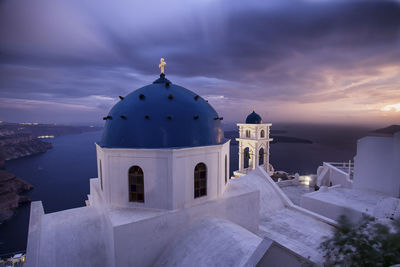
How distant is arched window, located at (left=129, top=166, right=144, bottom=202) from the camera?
783cm

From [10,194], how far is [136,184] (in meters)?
57.2

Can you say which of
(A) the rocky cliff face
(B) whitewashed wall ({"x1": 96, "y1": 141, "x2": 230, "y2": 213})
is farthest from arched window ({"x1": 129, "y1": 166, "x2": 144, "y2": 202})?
(A) the rocky cliff face

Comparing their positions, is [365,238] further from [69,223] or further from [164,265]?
[69,223]

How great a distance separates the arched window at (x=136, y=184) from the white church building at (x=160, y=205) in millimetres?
38

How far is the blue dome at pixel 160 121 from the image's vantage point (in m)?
7.70

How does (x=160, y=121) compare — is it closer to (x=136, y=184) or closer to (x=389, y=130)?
(x=136, y=184)

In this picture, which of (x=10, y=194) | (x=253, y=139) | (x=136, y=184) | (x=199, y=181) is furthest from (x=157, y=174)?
(x=10, y=194)

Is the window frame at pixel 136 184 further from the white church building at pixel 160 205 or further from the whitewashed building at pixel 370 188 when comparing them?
the whitewashed building at pixel 370 188

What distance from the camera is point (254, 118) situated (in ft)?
78.8

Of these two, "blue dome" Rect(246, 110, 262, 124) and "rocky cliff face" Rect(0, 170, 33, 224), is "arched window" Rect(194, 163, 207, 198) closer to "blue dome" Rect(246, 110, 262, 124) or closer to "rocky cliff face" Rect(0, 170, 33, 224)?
"blue dome" Rect(246, 110, 262, 124)

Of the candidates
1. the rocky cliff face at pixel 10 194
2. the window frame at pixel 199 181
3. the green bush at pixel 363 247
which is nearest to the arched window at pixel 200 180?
the window frame at pixel 199 181

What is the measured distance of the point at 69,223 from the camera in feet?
27.5

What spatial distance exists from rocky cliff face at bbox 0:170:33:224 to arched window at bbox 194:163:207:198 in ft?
164

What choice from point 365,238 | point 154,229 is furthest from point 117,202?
point 365,238
